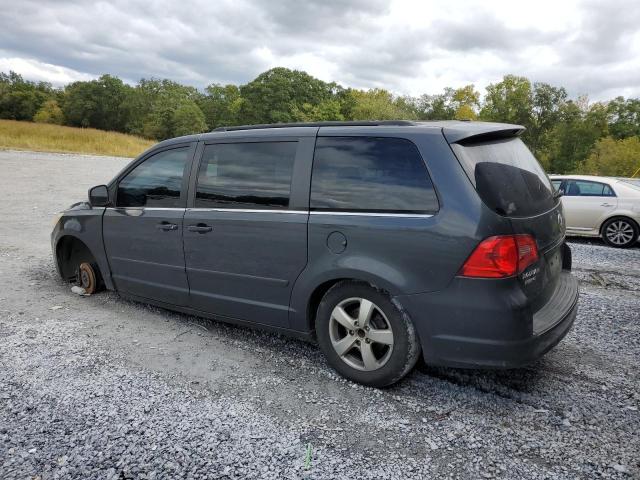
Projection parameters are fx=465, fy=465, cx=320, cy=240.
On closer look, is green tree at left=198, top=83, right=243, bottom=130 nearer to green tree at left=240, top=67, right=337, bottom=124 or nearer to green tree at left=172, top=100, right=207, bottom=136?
green tree at left=240, top=67, right=337, bottom=124

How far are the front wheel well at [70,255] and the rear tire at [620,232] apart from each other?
9398 millimetres

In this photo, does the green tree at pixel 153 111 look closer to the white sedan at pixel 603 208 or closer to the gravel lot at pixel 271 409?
the white sedan at pixel 603 208

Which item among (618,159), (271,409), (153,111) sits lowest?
(271,409)

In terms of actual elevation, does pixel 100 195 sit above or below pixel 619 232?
above

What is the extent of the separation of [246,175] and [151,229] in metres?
1.14

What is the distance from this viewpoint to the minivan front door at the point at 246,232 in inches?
134

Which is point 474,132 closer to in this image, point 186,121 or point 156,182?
point 156,182

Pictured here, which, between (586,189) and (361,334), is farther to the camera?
(586,189)

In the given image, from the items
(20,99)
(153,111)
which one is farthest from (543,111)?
(20,99)

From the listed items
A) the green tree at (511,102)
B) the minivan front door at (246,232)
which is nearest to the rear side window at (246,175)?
the minivan front door at (246,232)

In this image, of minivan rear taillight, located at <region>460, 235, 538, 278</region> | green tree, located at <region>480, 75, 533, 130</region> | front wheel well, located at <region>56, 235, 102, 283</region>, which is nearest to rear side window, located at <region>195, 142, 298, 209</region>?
minivan rear taillight, located at <region>460, 235, 538, 278</region>

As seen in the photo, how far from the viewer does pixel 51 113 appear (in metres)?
70.1

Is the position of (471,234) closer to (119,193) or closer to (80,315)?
(119,193)

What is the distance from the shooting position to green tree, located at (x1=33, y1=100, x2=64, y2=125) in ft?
224
